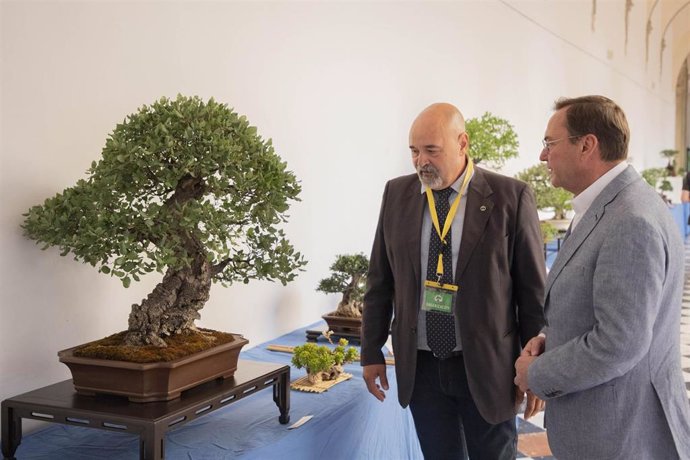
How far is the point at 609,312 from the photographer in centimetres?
145

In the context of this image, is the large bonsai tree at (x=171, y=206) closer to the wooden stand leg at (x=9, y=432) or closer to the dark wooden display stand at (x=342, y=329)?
the wooden stand leg at (x=9, y=432)

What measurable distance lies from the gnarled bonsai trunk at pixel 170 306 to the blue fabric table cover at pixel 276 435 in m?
0.29

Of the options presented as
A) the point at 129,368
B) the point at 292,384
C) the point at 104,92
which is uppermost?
the point at 104,92

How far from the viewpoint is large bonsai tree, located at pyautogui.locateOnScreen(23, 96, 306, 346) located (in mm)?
1816

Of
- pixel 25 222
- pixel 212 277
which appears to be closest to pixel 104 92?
pixel 25 222

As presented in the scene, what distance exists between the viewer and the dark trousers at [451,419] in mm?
2021

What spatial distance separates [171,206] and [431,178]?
75 cm

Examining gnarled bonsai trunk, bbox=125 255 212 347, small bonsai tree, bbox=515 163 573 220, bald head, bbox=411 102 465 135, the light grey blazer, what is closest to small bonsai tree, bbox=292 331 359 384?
gnarled bonsai trunk, bbox=125 255 212 347

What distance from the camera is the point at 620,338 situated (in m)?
1.44

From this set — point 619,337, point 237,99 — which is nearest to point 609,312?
point 619,337

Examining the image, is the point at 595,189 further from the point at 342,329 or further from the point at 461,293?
the point at 342,329

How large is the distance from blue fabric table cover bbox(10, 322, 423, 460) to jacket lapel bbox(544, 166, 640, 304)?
901 millimetres

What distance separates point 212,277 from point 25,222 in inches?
21.2

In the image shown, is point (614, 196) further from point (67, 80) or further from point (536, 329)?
point (67, 80)
